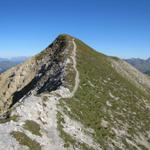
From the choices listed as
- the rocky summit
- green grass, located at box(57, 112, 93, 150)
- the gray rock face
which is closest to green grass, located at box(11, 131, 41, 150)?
the rocky summit

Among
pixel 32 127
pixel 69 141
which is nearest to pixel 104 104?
pixel 69 141

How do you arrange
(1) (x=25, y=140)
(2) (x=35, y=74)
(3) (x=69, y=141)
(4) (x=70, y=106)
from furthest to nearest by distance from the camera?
(2) (x=35, y=74) < (4) (x=70, y=106) < (3) (x=69, y=141) < (1) (x=25, y=140)

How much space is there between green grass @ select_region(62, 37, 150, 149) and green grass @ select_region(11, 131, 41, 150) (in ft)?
46.4

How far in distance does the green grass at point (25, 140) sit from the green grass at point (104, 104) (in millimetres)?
14150

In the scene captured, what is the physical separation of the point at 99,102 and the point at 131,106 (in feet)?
34.1

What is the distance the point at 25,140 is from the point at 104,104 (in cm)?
3038

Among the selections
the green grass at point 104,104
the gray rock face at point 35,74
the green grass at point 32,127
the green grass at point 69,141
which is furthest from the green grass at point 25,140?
the gray rock face at point 35,74

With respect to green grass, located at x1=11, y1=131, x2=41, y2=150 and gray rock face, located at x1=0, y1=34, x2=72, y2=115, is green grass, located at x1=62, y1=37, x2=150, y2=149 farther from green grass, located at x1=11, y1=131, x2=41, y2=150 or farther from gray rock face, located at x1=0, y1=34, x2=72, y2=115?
green grass, located at x1=11, y1=131, x2=41, y2=150

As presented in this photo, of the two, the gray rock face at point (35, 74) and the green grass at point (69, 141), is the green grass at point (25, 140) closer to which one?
the green grass at point (69, 141)

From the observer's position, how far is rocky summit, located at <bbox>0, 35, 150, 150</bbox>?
39031 mm

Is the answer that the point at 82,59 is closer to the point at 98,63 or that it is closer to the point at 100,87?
the point at 98,63

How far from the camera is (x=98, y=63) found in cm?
9156

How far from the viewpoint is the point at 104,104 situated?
62312 millimetres

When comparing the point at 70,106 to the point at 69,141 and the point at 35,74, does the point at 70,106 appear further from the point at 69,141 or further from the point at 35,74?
the point at 35,74
